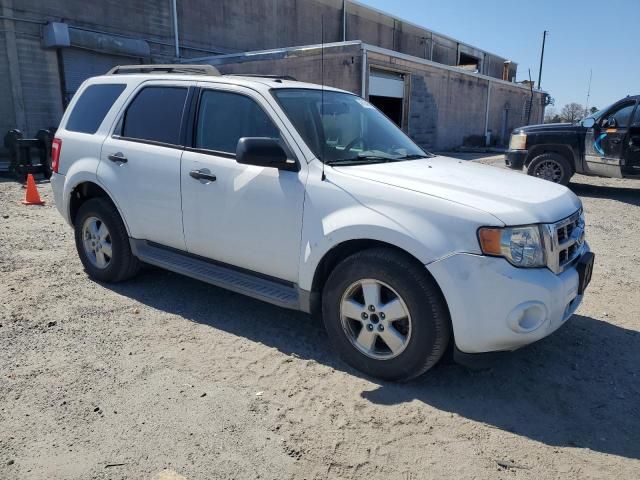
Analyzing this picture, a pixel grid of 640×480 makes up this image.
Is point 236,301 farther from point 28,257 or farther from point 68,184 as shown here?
point 28,257

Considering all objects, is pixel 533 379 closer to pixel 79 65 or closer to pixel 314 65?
pixel 314 65

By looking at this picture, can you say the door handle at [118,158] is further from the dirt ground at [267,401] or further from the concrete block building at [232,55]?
the concrete block building at [232,55]

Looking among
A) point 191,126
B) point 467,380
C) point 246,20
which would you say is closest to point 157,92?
point 191,126

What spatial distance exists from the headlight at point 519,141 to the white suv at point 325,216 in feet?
25.7

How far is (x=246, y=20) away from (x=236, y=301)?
21341 mm

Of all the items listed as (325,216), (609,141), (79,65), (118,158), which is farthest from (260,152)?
(79,65)

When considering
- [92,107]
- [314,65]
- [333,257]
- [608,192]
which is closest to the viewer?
[333,257]

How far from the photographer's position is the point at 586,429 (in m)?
2.88

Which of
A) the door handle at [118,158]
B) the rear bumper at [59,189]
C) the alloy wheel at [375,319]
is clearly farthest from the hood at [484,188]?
the rear bumper at [59,189]

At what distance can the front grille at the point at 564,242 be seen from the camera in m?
3.02

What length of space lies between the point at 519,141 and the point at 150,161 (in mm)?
9330

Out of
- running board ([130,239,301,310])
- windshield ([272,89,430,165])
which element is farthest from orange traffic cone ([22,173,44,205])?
windshield ([272,89,430,165])

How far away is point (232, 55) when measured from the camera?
18.8m

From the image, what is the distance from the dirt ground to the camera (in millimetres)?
2578
